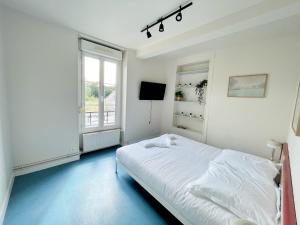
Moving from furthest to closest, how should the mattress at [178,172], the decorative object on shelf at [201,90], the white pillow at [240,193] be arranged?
the decorative object on shelf at [201,90]
the mattress at [178,172]
the white pillow at [240,193]

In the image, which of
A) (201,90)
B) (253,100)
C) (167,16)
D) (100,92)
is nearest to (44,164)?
(100,92)

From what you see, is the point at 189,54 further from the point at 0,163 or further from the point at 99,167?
the point at 0,163

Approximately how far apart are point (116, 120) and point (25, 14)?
252 centimetres

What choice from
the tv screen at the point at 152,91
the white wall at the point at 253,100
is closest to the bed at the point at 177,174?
the white wall at the point at 253,100

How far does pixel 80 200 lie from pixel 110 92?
7.66 feet

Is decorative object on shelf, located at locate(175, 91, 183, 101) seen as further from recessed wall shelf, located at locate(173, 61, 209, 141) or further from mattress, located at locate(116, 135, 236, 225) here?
mattress, located at locate(116, 135, 236, 225)

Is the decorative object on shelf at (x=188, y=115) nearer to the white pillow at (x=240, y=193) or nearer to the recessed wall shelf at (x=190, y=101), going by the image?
the recessed wall shelf at (x=190, y=101)

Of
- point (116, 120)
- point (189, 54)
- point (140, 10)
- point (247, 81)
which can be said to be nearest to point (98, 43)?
point (140, 10)

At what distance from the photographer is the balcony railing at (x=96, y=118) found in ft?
10.5

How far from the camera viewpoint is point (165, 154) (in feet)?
7.16

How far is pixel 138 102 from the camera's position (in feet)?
12.4

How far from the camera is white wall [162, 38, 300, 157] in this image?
221cm

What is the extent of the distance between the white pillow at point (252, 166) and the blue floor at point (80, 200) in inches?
38.9

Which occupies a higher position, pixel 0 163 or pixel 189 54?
pixel 189 54
